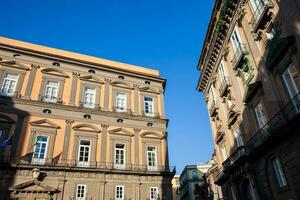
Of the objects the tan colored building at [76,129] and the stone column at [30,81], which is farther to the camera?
the stone column at [30,81]

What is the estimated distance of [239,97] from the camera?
19078 mm

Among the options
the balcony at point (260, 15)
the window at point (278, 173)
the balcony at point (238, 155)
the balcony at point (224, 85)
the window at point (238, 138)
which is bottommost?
the window at point (278, 173)

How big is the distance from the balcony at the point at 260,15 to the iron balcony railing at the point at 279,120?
216 inches

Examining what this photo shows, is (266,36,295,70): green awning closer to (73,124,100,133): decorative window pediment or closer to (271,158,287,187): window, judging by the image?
(271,158,287,187): window

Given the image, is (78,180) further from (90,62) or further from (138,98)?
(90,62)

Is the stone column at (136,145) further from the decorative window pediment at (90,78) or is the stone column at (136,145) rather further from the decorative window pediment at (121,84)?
the decorative window pediment at (90,78)

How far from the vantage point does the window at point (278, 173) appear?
1373 cm

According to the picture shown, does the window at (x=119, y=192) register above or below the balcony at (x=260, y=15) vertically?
below

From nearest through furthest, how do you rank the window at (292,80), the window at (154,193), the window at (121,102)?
1. the window at (292,80)
2. the window at (154,193)
3. the window at (121,102)

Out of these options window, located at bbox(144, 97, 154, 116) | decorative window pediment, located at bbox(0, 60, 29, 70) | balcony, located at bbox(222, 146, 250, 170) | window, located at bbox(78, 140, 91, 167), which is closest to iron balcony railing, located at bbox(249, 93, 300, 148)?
balcony, located at bbox(222, 146, 250, 170)

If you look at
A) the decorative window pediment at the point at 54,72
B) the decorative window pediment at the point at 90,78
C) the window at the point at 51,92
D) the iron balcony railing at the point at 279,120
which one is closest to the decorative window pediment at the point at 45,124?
the window at the point at 51,92

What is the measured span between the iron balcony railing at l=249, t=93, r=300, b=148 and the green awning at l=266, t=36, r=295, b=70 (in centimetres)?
252

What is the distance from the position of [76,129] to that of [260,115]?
51.4 ft

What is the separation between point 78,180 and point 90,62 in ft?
41.0
